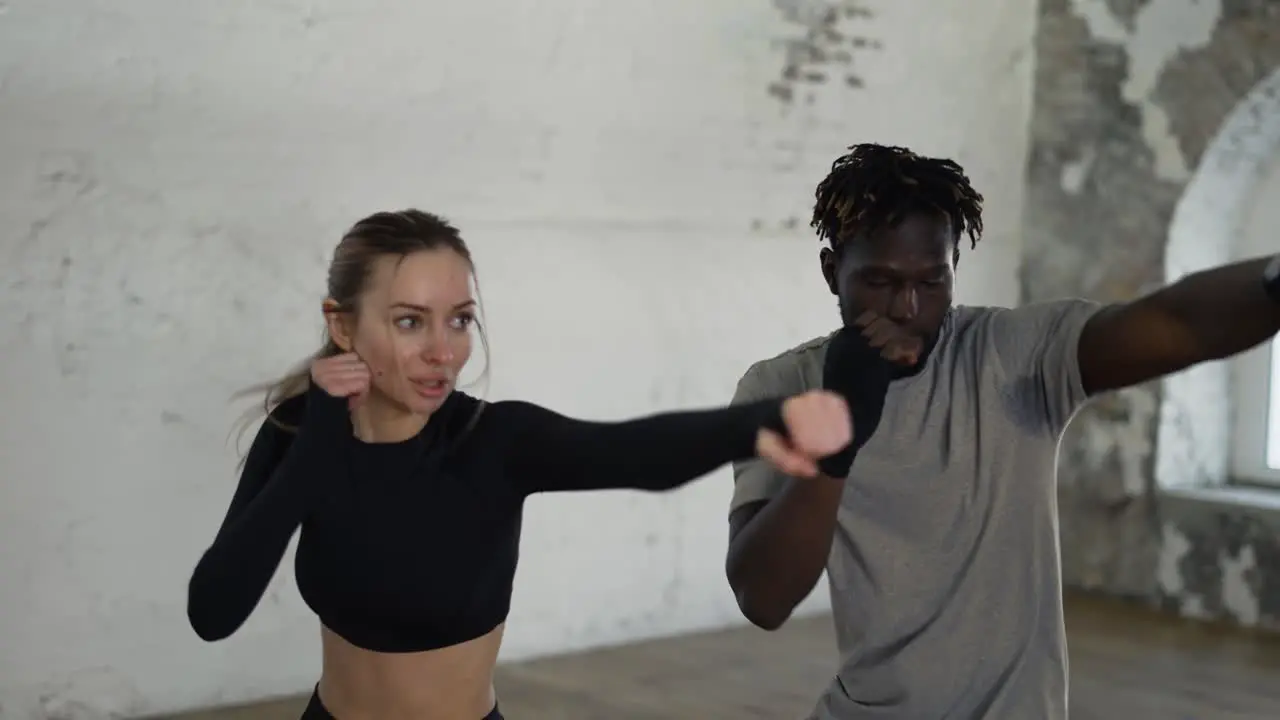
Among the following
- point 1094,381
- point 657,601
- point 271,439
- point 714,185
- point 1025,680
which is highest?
point 714,185

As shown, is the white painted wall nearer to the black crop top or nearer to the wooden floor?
the wooden floor

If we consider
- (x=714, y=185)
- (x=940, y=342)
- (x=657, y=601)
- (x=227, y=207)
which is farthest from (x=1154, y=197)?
(x=940, y=342)

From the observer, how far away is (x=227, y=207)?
3.72 m

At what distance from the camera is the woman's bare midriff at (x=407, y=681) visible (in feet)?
6.26

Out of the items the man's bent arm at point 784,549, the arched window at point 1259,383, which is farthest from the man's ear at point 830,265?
the arched window at point 1259,383

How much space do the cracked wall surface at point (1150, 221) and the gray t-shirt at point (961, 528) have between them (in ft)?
10.7

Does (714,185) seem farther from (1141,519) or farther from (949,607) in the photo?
(949,607)

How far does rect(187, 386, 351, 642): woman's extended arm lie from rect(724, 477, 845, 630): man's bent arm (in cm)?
51

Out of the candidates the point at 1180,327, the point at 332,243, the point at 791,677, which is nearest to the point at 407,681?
the point at 1180,327

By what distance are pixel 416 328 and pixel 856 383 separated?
58 centimetres

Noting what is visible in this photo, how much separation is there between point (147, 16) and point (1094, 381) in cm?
250

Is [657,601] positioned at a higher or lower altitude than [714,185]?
lower

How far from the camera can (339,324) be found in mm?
2033

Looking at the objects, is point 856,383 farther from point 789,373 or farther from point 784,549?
point 789,373
